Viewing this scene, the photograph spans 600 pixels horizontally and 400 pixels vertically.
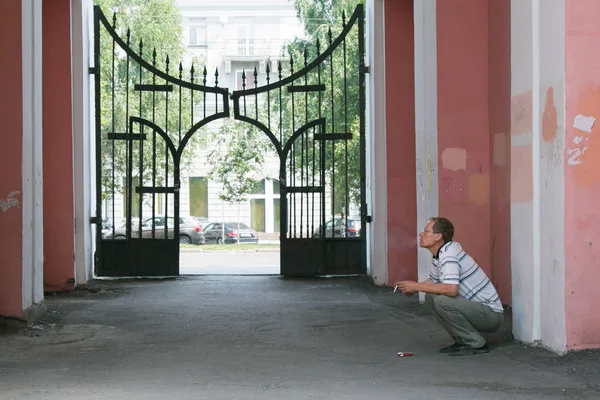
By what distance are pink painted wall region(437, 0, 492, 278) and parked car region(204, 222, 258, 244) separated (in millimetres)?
24217

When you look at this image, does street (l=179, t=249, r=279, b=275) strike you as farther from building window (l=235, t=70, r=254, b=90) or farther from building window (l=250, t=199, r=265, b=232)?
building window (l=250, t=199, r=265, b=232)

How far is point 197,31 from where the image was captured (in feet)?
126

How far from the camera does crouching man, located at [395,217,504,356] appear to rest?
7.49 metres

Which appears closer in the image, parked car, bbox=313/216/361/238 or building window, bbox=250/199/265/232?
parked car, bbox=313/216/361/238

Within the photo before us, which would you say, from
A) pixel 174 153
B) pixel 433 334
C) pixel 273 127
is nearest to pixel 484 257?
pixel 433 334

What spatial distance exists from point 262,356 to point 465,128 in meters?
4.46

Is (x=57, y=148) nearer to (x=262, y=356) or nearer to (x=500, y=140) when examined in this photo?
(x=500, y=140)

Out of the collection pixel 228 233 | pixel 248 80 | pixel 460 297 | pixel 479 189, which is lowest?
pixel 228 233

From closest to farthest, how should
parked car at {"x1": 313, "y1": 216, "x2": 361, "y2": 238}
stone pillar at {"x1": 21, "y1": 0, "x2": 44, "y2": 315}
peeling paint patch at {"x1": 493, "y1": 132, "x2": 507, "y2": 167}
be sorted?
stone pillar at {"x1": 21, "y1": 0, "x2": 44, "y2": 315}
peeling paint patch at {"x1": 493, "y1": 132, "x2": 507, "y2": 167}
parked car at {"x1": 313, "y1": 216, "x2": 361, "y2": 238}

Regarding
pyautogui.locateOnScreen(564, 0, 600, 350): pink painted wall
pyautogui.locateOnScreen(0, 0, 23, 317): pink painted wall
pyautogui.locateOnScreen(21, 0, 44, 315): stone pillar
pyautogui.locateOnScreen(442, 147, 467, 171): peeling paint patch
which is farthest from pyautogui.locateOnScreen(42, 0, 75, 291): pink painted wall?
pyautogui.locateOnScreen(564, 0, 600, 350): pink painted wall

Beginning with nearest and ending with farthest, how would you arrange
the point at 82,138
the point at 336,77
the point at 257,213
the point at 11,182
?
the point at 11,182, the point at 82,138, the point at 336,77, the point at 257,213

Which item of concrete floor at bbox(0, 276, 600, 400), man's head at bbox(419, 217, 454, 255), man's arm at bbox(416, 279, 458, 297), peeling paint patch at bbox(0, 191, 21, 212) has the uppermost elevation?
peeling paint patch at bbox(0, 191, 21, 212)

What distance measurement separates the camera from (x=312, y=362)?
7.39 metres

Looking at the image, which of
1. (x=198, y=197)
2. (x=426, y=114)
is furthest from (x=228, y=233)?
(x=426, y=114)
